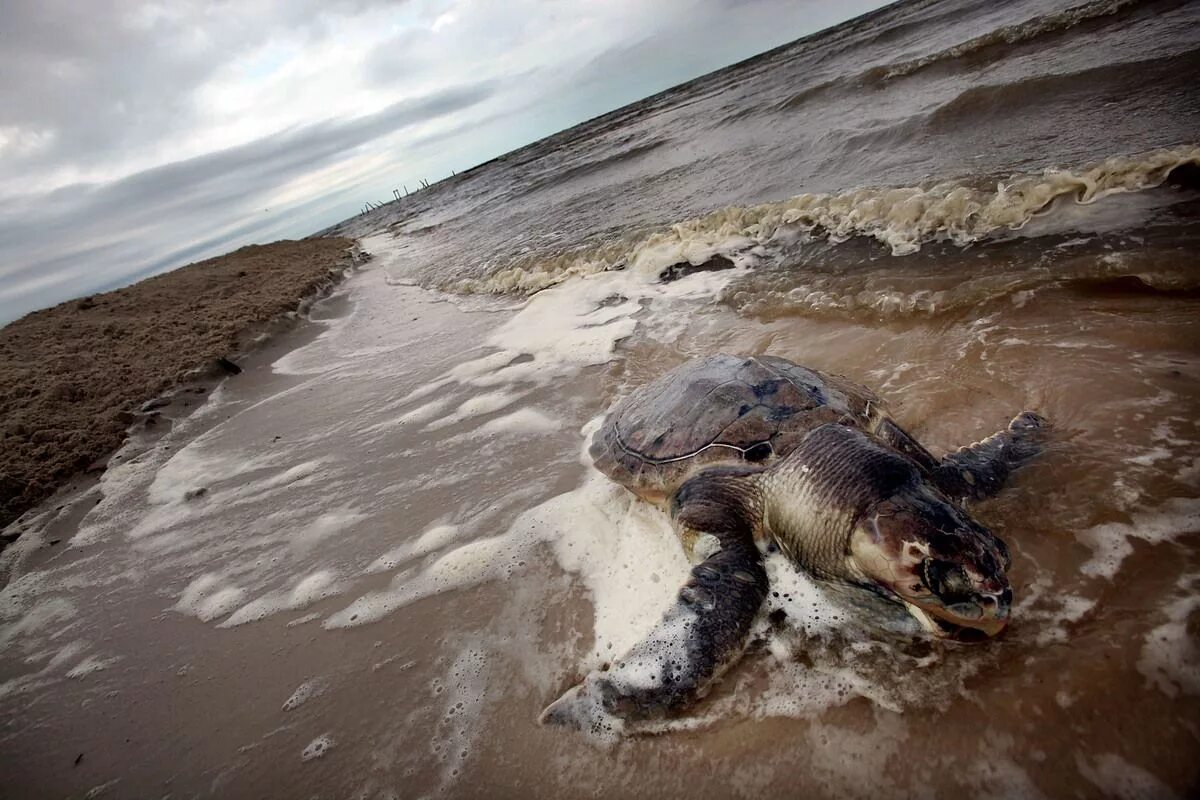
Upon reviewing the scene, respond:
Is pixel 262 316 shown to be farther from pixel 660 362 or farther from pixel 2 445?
pixel 660 362

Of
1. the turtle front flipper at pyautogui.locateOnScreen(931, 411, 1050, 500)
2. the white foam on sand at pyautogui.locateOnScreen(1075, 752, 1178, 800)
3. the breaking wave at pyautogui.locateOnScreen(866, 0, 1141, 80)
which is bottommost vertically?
the white foam on sand at pyautogui.locateOnScreen(1075, 752, 1178, 800)

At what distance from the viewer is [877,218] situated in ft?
19.4

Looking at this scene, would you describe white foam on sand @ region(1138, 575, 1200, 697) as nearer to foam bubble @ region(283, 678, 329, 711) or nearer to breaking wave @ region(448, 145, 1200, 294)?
foam bubble @ region(283, 678, 329, 711)

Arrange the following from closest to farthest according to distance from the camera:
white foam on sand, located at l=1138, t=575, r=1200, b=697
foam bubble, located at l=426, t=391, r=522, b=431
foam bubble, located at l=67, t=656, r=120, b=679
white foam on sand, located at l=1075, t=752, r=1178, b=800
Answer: white foam on sand, located at l=1075, t=752, r=1178, b=800
white foam on sand, located at l=1138, t=575, r=1200, b=697
foam bubble, located at l=67, t=656, r=120, b=679
foam bubble, located at l=426, t=391, r=522, b=431

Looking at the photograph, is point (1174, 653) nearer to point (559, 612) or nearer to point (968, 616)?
point (968, 616)

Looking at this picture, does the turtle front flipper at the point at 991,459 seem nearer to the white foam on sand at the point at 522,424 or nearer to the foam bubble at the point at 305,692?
the white foam on sand at the point at 522,424

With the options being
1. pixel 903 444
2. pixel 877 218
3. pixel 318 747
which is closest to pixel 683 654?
pixel 903 444

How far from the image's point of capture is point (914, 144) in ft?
26.2

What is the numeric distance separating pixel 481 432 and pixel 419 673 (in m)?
2.26

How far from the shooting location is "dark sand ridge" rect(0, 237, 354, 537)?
569 cm

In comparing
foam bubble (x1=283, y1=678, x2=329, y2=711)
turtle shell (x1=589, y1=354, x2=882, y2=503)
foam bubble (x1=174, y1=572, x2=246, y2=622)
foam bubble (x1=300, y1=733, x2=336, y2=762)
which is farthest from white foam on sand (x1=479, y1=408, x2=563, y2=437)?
foam bubble (x1=300, y1=733, x2=336, y2=762)

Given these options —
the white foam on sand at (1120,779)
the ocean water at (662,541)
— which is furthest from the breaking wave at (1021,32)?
the white foam on sand at (1120,779)

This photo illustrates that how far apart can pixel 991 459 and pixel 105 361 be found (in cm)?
1211

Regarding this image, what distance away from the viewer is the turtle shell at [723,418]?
2.60 m
